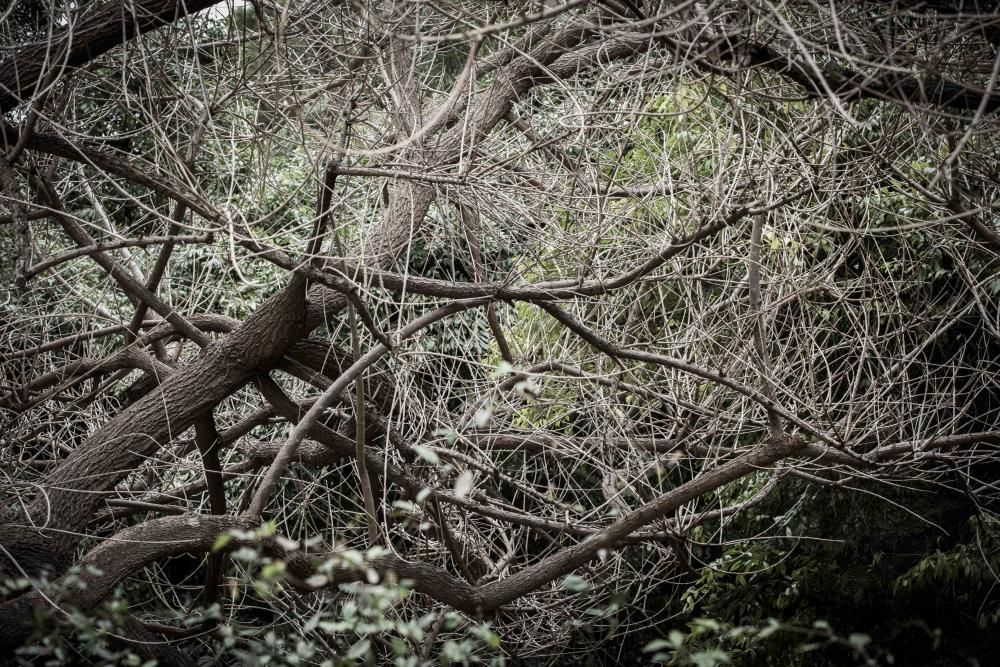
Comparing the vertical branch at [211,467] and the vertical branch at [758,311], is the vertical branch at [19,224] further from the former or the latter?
the vertical branch at [758,311]

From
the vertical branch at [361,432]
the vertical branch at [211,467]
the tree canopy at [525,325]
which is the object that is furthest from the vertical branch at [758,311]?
the vertical branch at [211,467]

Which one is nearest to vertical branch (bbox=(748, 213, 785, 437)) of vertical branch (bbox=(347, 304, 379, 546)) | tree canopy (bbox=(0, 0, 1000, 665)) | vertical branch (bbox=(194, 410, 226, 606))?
tree canopy (bbox=(0, 0, 1000, 665))

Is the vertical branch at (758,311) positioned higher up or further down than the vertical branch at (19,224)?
further down

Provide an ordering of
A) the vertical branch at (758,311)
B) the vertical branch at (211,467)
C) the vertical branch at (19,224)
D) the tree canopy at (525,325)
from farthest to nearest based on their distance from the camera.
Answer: the vertical branch at (211,467), the vertical branch at (758,311), the tree canopy at (525,325), the vertical branch at (19,224)

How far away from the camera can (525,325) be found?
20.0 ft

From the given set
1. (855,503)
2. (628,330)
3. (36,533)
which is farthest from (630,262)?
(36,533)

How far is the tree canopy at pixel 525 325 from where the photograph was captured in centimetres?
337

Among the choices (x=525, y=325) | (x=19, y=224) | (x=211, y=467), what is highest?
(x=19, y=224)

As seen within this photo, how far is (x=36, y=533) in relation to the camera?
3818 millimetres

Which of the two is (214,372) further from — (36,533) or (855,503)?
(855,503)

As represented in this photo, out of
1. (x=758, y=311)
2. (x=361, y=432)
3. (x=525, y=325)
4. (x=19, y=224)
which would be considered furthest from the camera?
(x=525, y=325)

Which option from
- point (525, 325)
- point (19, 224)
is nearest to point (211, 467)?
point (19, 224)

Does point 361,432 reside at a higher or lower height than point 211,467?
higher

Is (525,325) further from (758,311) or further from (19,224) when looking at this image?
(19,224)
